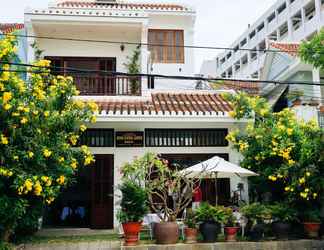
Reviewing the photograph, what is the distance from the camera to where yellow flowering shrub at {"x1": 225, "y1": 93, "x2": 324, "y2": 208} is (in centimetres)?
1021

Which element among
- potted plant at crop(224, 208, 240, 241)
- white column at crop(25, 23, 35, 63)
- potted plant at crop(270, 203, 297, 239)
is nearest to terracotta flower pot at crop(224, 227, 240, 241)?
potted plant at crop(224, 208, 240, 241)

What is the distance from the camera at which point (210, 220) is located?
9.68 m

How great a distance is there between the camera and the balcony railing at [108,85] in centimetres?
1379

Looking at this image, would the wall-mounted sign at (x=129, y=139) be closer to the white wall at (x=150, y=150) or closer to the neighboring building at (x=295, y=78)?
the white wall at (x=150, y=150)

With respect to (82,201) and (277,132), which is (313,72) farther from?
(82,201)

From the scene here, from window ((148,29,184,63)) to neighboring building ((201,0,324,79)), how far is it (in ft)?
20.8

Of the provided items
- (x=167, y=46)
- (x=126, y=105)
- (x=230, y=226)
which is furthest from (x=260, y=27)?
(x=230, y=226)

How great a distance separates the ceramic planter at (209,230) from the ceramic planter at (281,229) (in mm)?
1496

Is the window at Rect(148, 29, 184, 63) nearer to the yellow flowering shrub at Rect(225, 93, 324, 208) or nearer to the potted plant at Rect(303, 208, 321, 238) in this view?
the yellow flowering shrub at Rect(225, 93, 324, 208)

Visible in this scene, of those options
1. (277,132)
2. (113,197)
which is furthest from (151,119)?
(277,132)

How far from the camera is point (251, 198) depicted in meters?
12.5

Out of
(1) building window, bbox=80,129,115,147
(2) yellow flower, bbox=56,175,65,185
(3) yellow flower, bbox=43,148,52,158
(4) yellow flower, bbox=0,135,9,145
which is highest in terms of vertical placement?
(1) building window, bbox=80,129,115,147

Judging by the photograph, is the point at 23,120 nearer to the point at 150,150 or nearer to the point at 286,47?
the point at 150,150

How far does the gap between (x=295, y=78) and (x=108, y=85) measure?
7859mm
